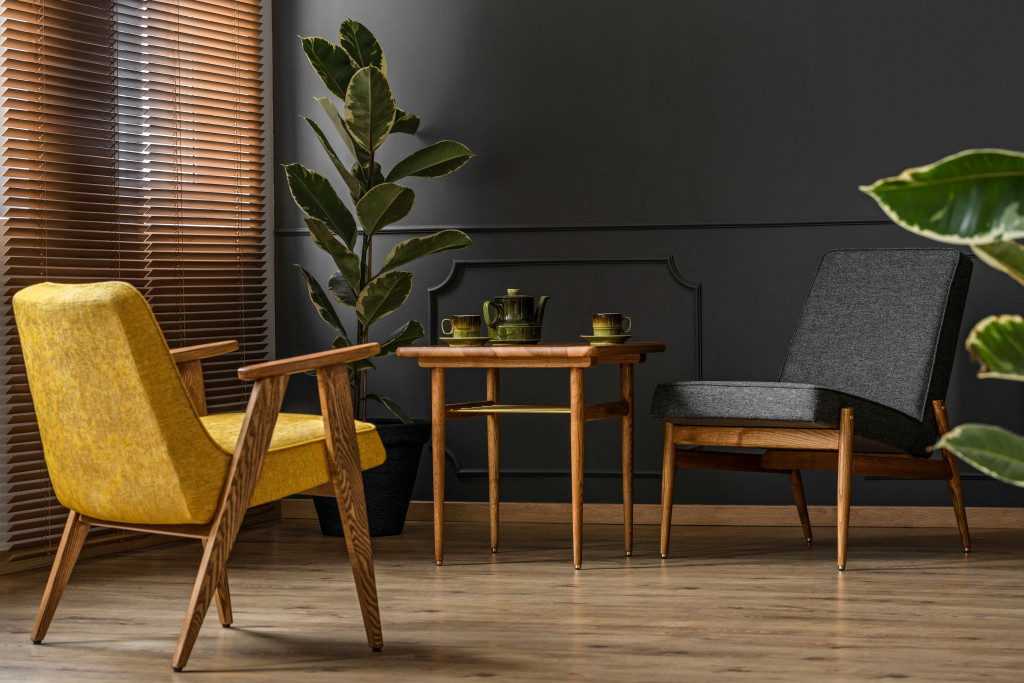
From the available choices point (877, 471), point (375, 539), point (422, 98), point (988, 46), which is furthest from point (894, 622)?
point (422, 98)

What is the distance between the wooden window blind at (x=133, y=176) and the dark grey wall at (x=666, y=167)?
256mm

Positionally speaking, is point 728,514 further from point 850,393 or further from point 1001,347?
point 1001,347

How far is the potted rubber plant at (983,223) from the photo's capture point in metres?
0.85

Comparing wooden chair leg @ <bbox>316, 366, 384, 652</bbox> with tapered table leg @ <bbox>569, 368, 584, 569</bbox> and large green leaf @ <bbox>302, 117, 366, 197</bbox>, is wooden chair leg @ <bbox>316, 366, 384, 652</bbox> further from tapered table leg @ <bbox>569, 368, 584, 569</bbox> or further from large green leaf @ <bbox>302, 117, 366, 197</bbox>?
large green leaf @ <bbox>302, 117, 366, 197</bbox>

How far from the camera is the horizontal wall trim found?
3.72 meters

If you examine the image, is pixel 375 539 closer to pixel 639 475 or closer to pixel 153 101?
pixel 639 475

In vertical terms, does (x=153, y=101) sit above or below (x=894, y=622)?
above

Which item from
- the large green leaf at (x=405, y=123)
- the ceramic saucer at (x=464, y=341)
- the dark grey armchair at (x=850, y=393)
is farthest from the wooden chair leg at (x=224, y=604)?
the large green leaf at (x=405, y=123)

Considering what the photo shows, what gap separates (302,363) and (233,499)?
0.28 meters

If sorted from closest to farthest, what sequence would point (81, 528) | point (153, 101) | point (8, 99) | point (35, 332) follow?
1. point (35, 332)
2. point (81, 528)
3. point (8, 99)
4. point (153, 101)

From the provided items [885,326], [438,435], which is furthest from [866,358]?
[438,435]

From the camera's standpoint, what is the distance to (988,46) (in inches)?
143

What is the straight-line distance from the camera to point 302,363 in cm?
208

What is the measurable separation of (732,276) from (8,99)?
7.54ft
